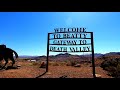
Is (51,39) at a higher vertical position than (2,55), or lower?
higher
